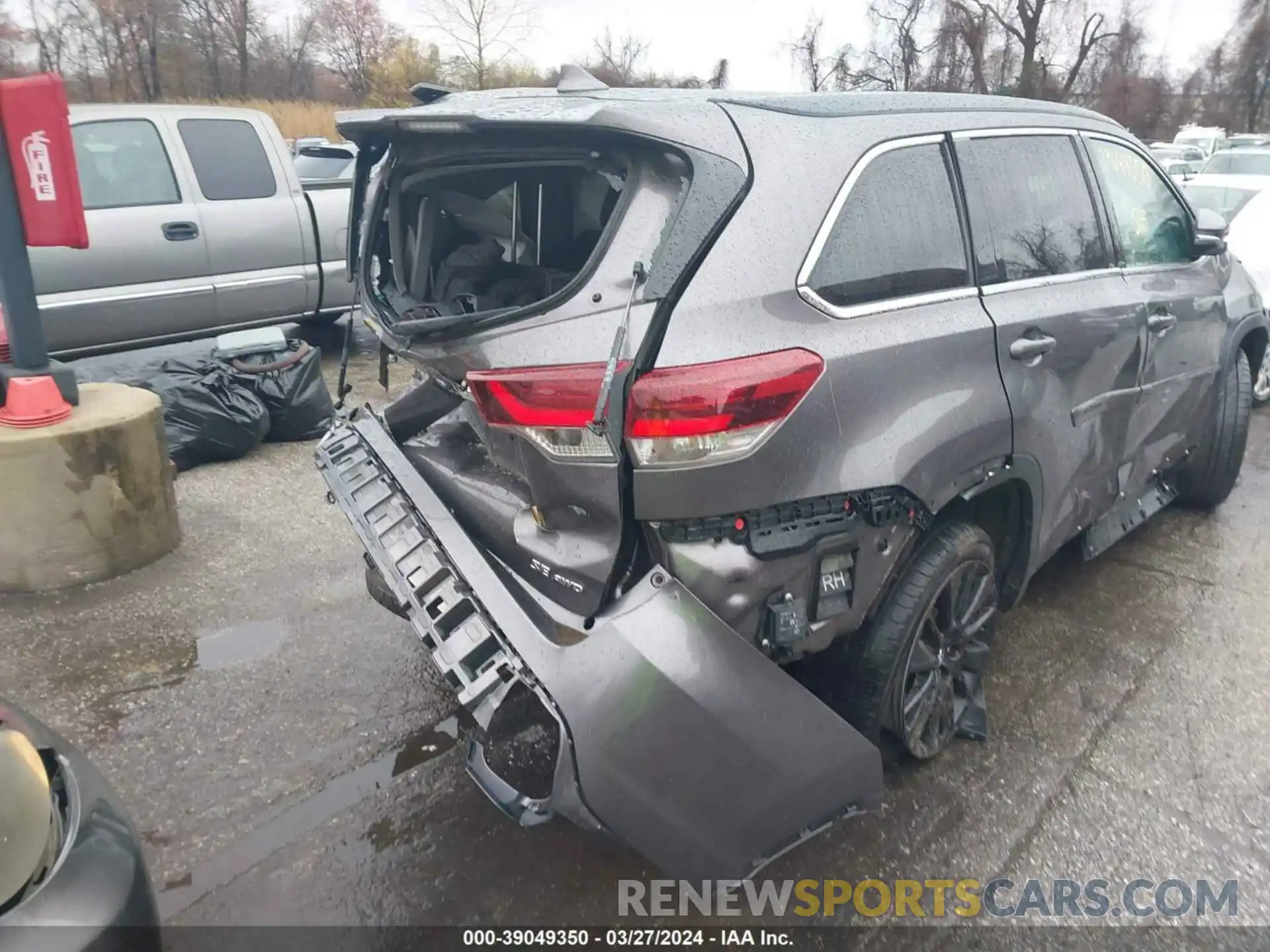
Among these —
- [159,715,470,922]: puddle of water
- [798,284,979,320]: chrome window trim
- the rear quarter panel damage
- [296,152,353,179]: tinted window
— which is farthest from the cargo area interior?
[296,152,353,179]: tinted window

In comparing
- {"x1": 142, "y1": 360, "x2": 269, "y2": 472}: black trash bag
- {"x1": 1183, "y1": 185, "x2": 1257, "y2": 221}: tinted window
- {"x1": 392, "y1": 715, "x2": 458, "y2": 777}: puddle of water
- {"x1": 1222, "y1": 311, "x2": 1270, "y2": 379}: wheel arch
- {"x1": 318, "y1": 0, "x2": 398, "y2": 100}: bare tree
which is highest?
{"x1": 318, "y1": 0, "x2": 398, "y2": 100}: bare tree

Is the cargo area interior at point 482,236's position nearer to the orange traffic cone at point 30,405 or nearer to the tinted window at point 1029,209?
the tinted window at point 1029,209

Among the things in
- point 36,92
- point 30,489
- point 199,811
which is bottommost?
point 199,811

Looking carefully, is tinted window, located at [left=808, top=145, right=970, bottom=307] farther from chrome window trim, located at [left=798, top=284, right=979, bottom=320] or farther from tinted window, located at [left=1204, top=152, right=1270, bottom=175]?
tinted window, located at [left=1204, top=152, right=1270, bottom=175]

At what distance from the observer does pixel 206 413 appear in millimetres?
5160

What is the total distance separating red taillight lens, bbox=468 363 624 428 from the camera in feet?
6.59

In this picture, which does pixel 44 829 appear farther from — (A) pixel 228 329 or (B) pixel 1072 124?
(A) pixel 228 329

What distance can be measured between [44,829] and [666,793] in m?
1.14

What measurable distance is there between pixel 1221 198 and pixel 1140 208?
661 cm

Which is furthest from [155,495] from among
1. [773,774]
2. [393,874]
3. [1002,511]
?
[1002,511]

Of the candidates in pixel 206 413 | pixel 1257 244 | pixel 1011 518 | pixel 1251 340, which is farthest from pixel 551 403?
pixel 1257 244

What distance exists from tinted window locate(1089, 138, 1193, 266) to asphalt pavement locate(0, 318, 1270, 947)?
1.44 m

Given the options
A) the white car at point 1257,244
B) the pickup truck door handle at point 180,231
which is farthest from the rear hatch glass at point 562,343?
the white car at point 1257,244

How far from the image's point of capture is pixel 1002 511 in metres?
3.04
